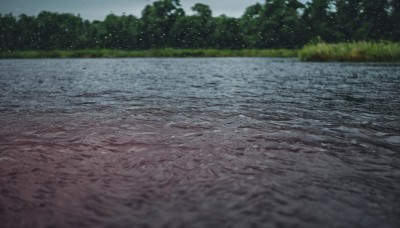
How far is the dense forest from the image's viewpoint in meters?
76.9

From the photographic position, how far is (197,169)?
10.5ft

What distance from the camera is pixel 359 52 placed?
88.3ft

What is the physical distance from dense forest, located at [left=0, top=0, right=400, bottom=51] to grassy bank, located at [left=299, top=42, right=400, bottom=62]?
48003mm

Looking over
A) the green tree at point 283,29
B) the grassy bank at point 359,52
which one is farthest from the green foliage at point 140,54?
the grassy bank at point 359,52

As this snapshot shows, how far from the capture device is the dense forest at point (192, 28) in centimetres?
7694

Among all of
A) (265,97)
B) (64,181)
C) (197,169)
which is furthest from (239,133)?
(265,97)

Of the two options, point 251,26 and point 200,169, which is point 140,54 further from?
point 200,169

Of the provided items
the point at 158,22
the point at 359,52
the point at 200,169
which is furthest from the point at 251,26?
the point at 200,169

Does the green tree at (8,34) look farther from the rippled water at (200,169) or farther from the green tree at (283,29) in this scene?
the rippled water at (200,169)

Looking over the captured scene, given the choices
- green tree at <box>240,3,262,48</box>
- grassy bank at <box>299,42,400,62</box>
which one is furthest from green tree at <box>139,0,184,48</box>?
grassy bank at <box>299,42,400,62</box>

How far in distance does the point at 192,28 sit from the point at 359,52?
217 feet

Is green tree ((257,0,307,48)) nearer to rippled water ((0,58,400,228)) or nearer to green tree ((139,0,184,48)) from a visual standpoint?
green tree ((139,0,184,48))

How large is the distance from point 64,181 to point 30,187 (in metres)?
0.28

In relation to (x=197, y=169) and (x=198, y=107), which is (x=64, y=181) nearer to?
(x=197, y=169)
